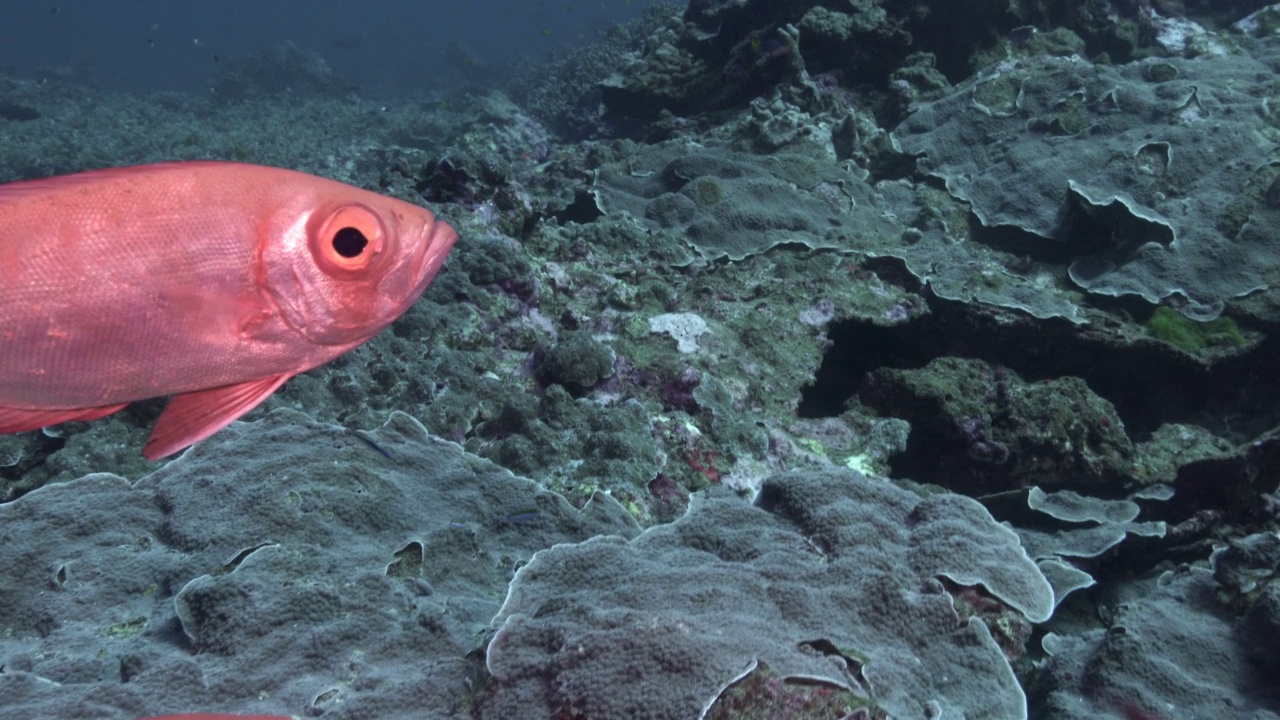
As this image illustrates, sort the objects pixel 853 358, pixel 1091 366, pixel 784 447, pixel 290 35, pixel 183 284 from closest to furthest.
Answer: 1. pixel 183 284
2. pixel 784 447
3. pixel 1091 366
4. pixel 853 358
5. pixel 290 35

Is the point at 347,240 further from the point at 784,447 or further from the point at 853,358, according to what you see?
the point at 853,358

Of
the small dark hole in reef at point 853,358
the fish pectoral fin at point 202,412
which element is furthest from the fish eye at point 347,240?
the small dark hole in reef at point 853,358

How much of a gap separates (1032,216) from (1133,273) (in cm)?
130

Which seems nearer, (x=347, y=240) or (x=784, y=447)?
(x=347, y=240)

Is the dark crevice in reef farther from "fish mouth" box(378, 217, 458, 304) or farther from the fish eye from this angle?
the fish eye

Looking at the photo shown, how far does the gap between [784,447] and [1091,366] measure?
3.25 metres

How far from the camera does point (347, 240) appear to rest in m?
1.48

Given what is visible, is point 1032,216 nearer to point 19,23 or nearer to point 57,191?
point 57,191

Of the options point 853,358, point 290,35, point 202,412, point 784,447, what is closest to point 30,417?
point 202,412

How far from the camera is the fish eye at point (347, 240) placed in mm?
1461

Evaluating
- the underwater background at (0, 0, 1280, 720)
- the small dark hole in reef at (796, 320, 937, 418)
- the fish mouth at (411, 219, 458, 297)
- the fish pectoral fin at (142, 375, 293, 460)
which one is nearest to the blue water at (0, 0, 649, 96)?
the underwater background at (0, 0, 1280, 720)

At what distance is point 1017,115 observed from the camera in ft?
27.6

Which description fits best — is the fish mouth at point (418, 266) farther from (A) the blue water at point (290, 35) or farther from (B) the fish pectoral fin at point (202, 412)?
(A) the blue water at point (290, 35)

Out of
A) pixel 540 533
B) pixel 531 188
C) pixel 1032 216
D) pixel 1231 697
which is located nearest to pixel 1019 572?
pixel 1231 697
